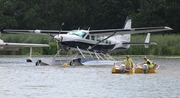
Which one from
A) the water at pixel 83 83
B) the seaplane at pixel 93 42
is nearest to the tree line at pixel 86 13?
the seaplane at pixel 93 42

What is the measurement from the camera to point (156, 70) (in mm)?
32125

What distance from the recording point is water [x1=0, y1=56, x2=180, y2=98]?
22234 mm

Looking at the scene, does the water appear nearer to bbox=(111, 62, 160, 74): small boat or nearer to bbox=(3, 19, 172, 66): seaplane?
bbox=(111, 62, 160, 74): small boat

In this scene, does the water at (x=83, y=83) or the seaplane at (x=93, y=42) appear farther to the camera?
the seaplane at (x=93, y=42)

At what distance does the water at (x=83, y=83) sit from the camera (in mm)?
22234

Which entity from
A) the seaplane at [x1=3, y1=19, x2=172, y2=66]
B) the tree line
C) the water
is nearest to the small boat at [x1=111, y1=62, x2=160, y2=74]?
the water

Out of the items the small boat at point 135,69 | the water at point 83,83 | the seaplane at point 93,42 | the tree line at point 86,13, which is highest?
the tree line at point 86,13

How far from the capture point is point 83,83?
26.1 meters

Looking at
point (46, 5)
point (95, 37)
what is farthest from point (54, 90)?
point (46, 5)

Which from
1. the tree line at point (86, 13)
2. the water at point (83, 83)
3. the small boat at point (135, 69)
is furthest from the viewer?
the tree line at point (86, 13)

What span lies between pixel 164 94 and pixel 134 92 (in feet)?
3.52

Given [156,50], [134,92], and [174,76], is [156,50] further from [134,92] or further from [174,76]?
[134,92]

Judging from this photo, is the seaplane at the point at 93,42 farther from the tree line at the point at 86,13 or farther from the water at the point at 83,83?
the tree line at the point at 86,13

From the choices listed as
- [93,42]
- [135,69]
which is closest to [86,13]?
[93,42]
